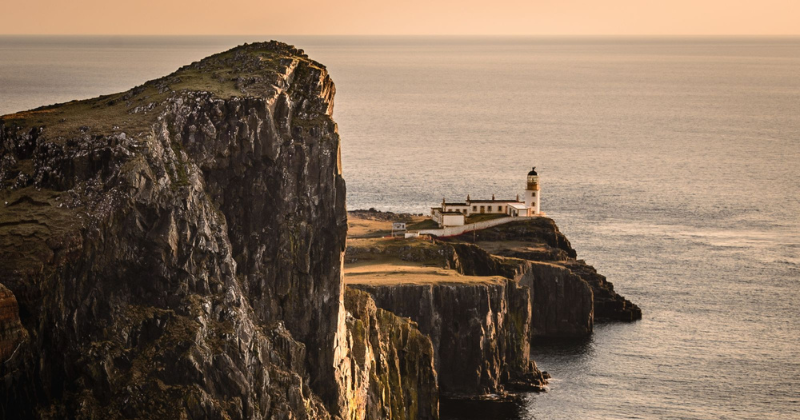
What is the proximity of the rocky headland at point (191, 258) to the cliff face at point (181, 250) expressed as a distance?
11 centimetres

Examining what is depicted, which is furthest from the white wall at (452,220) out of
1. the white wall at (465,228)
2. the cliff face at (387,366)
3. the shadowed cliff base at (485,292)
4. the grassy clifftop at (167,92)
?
the grassy clifftop at (167,92)

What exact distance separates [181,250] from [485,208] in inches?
4066

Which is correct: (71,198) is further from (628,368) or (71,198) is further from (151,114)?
(628,368)

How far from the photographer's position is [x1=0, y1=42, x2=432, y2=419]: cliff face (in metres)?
88.8

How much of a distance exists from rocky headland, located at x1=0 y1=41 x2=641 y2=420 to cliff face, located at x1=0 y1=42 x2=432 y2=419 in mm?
107

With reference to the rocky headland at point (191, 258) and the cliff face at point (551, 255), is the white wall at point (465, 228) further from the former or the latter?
the rocky headland at point (191, 258)

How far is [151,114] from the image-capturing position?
100m

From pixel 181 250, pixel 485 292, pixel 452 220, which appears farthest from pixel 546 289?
pixel 181 250

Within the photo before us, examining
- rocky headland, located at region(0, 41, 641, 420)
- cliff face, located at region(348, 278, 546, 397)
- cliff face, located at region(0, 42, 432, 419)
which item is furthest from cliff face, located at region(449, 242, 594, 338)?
cliff face, located at region(0, 42, 432, 419)

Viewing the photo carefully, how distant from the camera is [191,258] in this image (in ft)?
311

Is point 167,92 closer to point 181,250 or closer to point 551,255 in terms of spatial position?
point 181,250

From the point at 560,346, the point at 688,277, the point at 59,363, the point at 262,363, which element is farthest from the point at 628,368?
the point at 59,363

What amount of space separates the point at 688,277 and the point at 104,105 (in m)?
98.3

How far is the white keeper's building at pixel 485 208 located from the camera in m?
187
